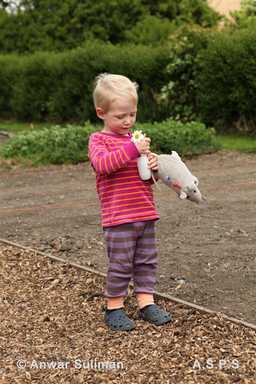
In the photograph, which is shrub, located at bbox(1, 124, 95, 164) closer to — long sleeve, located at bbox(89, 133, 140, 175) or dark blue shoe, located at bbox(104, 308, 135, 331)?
dark blue shoe, located at bbox(104, 308, 135, 331)

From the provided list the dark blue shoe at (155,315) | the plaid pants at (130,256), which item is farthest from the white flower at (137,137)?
the dark blue shoe at (155,315)

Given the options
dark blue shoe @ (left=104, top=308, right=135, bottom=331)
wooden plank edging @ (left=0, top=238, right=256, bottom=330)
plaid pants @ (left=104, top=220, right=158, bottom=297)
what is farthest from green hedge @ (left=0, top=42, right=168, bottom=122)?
dark blue shoe @ (left=104, top=308, right=135, bottom=331)

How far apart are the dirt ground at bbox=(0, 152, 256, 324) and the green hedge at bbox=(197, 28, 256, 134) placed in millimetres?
Result: 3462

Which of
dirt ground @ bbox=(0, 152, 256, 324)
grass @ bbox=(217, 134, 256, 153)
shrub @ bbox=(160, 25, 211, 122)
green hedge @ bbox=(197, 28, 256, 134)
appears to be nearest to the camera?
dirt ground @ bbox=(0, 152, 256, 324)

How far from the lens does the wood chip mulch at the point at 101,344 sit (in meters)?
3.60

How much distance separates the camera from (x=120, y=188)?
4211 millimetres

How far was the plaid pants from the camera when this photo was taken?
4262 millimetres

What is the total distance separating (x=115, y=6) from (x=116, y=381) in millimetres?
28840

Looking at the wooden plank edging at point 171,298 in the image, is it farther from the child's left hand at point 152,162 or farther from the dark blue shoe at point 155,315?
the child's left hand at point 152,162

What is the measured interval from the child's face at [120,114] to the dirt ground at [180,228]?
1236 mm

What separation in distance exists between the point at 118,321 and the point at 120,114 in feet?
3.84

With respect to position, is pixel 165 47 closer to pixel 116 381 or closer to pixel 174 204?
pixel 174 204

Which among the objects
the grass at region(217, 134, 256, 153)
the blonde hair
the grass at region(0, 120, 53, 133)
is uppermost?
the blonde hair

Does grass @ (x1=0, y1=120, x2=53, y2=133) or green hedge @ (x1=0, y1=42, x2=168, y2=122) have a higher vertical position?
green hedge @ (x1=0, y1=42, x2=168, y2=122)
